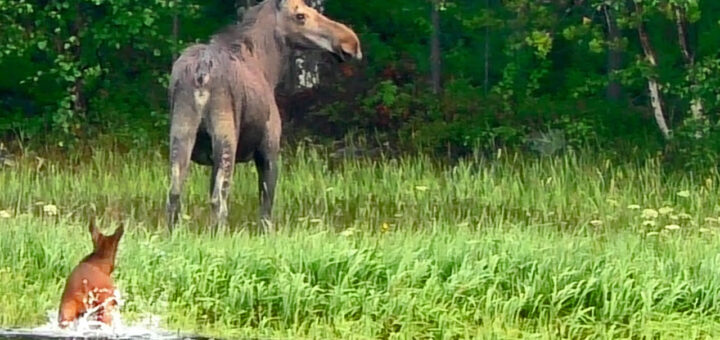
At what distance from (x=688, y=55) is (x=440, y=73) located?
4.11 m

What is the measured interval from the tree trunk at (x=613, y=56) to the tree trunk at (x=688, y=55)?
1.93 feet

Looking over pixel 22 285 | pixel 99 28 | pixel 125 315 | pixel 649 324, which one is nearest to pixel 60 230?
pixel 22 285

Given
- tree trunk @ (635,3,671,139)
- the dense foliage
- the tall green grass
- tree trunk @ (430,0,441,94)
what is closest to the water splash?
the tall green grass

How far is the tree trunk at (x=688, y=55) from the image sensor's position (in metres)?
15.5

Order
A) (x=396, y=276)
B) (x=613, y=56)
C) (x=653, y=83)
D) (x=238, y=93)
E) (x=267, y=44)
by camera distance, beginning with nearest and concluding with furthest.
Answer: (x=396, y=276) < (x=238, y=93) < (x=267, y=44) < (x=653, y=83) < (x=613, y=56)

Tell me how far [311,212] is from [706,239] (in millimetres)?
3057

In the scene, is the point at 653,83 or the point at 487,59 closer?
the point at 653,83

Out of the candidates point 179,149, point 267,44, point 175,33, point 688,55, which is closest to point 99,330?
point 179,149

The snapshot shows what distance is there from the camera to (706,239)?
402 inches

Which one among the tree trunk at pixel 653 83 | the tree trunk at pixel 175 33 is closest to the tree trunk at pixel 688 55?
the tree trunk at pixel 653 83

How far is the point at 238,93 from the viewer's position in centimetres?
1123

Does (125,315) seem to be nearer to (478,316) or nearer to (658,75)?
(478,316)

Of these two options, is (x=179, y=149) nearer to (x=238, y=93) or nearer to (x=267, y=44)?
(x=238, y=93)

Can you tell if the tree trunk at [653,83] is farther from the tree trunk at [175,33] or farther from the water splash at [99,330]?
the water splash at [99,330]
